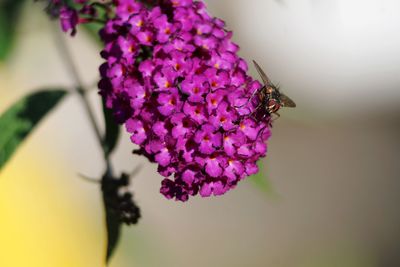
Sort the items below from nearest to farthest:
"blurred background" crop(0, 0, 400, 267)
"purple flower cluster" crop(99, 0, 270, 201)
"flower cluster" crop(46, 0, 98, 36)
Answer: "purple flower cluster" crop(99, 0, 270, 201) < "flower cluster" crop(46, 0, 98, 36) < "blurred background" crop(0, 0, 400, 267)

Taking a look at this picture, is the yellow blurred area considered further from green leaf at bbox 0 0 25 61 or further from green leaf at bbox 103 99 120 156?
green leaf at bbox 103 99 120 156

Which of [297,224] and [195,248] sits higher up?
[297,224]

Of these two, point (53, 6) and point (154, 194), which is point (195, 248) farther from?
point (53, 6)

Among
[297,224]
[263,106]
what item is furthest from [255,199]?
[263,106]

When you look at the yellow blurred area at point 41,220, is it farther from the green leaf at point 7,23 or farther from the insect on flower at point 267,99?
the insect on flower at point 267,99

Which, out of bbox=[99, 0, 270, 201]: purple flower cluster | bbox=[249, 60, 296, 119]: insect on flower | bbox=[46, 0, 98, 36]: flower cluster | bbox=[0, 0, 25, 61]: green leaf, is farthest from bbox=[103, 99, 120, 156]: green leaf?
bbox=[0, 0, 25, 61]: green leaf

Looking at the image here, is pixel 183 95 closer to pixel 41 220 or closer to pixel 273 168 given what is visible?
pixel 41 220

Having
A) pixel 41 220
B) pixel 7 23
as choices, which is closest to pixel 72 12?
pixel 7 23
